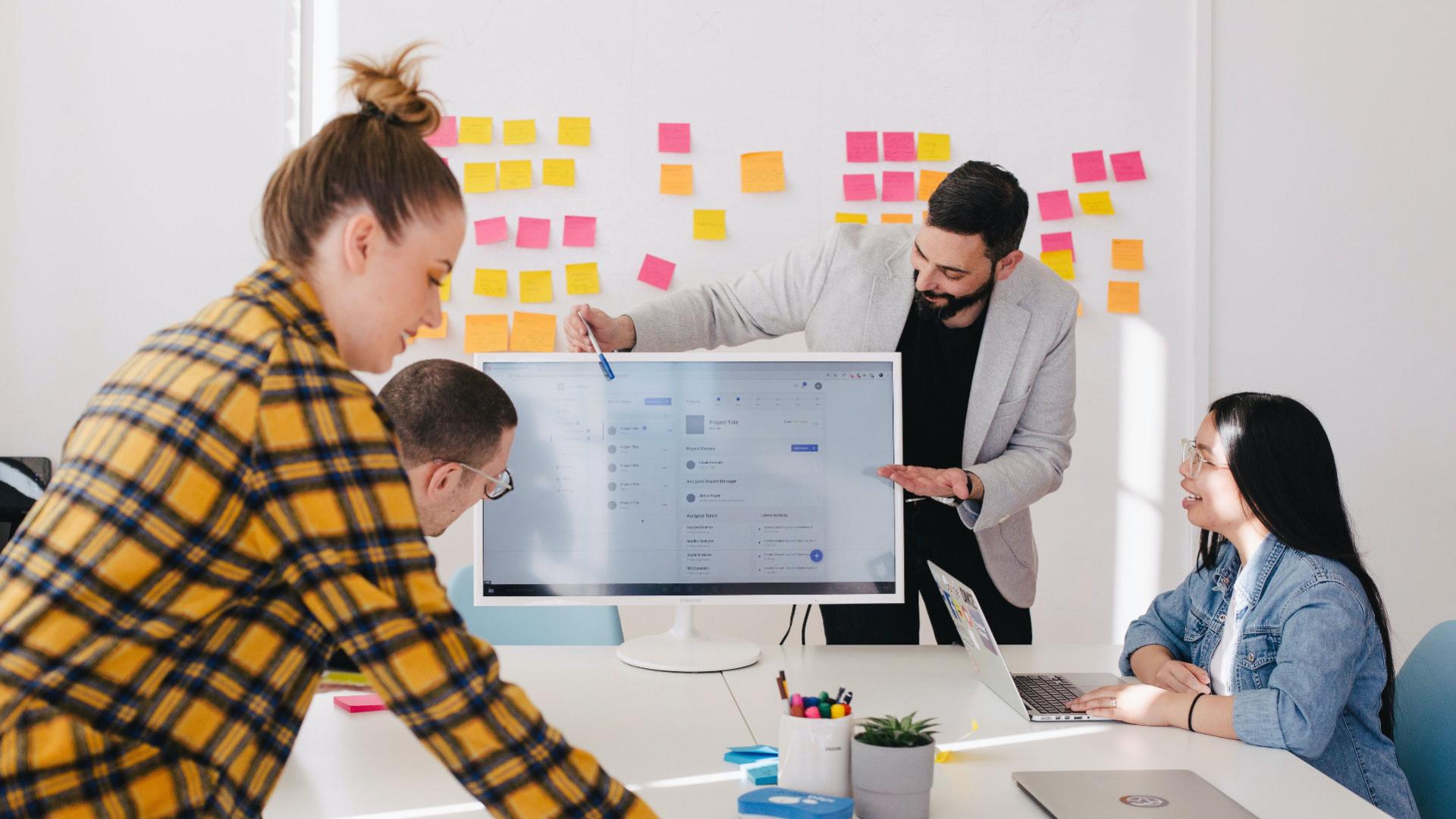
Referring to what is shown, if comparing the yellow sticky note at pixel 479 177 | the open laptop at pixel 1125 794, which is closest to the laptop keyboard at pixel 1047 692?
the open laptop at pixel 1125 794

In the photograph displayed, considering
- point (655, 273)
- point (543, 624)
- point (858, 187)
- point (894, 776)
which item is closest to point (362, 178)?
point (894, 776)

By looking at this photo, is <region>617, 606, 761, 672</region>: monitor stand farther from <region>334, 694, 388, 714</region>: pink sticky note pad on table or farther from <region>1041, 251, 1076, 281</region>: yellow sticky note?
<region>1041, 251, 1076, 281</region>: yellow sticky note

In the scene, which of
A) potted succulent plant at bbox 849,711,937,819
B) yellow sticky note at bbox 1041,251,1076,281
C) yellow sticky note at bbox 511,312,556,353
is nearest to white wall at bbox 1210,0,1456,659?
yellow sticky note at bbox 1041,251,1076,281

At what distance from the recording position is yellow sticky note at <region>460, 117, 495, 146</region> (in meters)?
2.99

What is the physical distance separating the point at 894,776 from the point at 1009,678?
45cm

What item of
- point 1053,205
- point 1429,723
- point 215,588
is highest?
point 1053,205

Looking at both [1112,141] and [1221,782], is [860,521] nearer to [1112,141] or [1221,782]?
[1221,782]

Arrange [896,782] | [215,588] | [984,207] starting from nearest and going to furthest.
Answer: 1. [215,588]
2. [896,782]
3. [984,207]

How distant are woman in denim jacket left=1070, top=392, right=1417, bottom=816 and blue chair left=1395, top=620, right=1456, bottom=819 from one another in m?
0.05

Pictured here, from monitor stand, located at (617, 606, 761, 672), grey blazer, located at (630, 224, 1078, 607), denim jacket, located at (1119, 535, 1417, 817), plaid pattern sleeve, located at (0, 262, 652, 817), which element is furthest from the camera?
grey blazer, located at (630, 224, 1078, 607)

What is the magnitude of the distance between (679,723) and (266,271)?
873mm

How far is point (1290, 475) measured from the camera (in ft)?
5.49

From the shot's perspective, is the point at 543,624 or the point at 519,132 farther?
the point at 519,132

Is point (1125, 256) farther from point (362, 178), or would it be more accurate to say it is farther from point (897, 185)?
point (362, 178)
